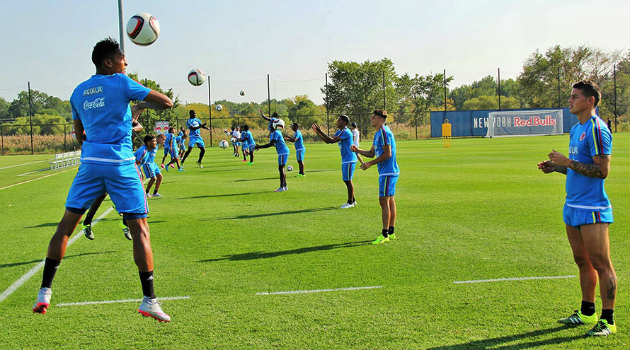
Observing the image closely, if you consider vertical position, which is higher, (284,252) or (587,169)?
(587,169)

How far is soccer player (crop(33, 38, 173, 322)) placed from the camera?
15.1ft

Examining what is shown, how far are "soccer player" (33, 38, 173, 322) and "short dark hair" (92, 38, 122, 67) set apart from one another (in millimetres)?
168

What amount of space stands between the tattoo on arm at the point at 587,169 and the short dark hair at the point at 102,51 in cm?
419

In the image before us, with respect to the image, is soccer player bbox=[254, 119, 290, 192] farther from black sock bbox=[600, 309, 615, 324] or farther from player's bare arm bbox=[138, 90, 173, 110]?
black sock bbox=[600, 309, 615, 324]

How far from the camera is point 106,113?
181 inches

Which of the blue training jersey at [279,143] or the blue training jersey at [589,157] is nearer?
the blue training jersey at [589,157]

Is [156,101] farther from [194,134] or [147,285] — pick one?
[194,134]

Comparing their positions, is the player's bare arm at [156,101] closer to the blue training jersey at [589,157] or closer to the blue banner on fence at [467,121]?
the blue training jersey at [589,157]

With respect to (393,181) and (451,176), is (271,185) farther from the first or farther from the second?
(393,181)

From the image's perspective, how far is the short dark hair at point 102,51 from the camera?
4762 millimetres

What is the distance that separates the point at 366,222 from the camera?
33.4 ft

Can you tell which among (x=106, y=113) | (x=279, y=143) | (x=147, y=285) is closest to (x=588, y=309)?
(x=147, y=285)

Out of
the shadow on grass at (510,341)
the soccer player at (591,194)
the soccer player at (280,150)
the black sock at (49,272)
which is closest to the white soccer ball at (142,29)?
the black sock at (49,272)

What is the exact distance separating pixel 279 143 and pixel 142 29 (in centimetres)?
972
